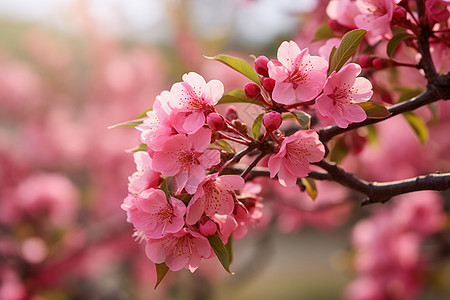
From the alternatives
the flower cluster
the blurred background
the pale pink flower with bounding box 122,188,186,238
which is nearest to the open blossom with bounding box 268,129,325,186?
the flower cluster

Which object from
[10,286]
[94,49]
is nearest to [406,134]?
[10,286]

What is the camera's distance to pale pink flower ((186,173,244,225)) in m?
0.50

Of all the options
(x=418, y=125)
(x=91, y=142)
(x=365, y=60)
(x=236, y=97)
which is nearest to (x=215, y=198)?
A: (x=236, y=97)

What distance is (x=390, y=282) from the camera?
1.97 metres

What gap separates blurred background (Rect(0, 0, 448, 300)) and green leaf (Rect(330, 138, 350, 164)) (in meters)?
0.62

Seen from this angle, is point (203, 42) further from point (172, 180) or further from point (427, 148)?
point (172, 180)

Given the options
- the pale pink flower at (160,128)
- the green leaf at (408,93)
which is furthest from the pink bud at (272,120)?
the green leaf at (408,93)

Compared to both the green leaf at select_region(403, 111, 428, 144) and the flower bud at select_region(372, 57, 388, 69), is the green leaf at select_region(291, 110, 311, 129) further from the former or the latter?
the green leaf at select_region(403, 111, 428, 144)

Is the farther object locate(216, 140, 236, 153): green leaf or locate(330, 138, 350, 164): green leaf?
locate(330, 138, 350, 164): green leaf

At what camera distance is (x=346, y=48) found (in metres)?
0.52

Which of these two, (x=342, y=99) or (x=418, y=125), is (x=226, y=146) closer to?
(x=342, y=99)

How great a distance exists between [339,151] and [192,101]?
363mm

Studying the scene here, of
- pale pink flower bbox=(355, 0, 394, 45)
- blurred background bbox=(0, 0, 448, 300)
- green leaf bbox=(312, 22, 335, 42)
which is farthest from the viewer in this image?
blurred background bbox=(0, 0, 448, 300)

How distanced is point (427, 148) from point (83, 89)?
2756 mm
